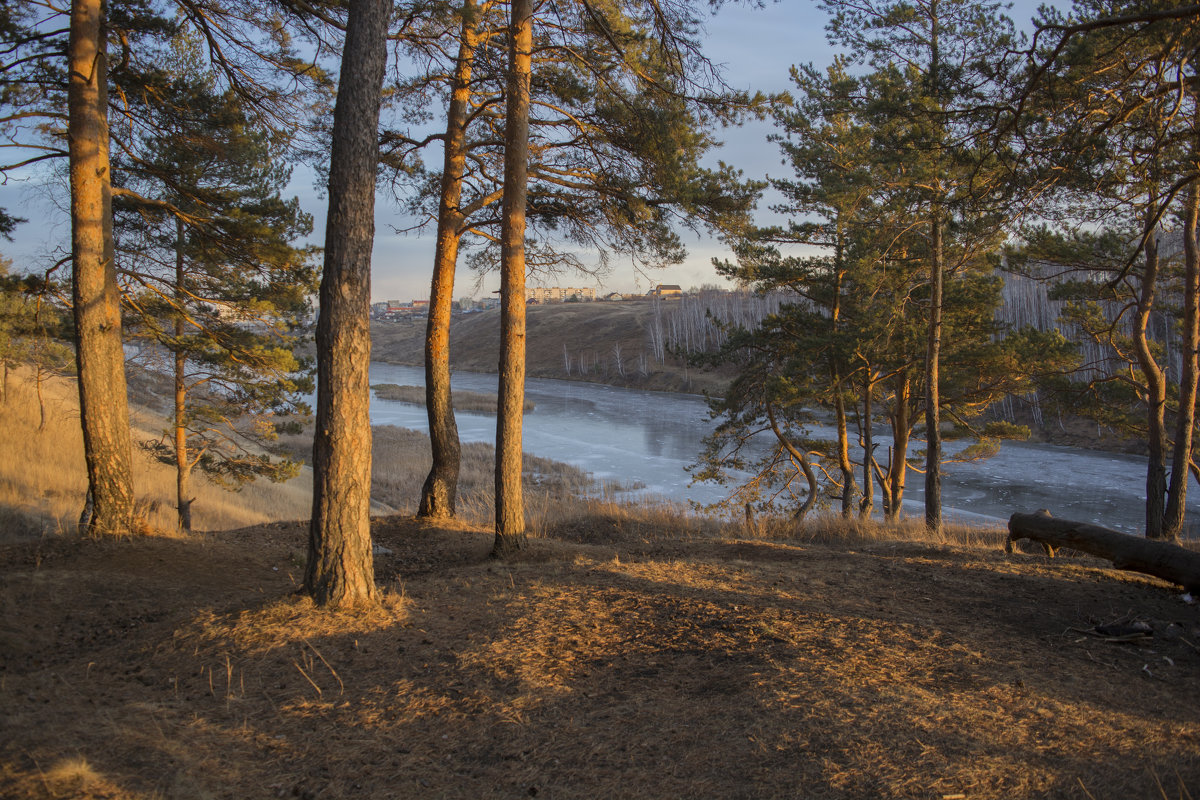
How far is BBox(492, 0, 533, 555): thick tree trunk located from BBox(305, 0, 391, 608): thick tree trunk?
2.37 meters

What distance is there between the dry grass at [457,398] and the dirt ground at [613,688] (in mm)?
34577

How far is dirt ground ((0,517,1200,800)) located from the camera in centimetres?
260

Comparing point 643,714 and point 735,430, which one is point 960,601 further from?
point 735,430

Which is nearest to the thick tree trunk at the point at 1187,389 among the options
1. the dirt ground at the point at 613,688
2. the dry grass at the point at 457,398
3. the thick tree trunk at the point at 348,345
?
the dirt ground at the point at 613,688

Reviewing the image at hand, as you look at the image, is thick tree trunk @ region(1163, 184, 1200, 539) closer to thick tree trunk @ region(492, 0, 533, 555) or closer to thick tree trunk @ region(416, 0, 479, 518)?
thick tree trunk @ region(492, 0, 533, 555)

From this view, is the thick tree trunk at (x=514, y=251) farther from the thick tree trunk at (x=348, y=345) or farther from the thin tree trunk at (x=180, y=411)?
the thin tree trunk at (x=180, y=411)

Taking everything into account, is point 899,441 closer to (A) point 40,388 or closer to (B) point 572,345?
(A) point 40,388

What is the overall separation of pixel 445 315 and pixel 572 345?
70.0 m

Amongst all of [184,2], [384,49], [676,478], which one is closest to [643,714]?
[384,49]

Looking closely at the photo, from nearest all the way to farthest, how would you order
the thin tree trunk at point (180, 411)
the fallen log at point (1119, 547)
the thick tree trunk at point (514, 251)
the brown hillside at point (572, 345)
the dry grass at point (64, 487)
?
the fallen log at point (1119, 547) < the thick tree trunk at point (514, 251) < the dry grass at point (64, 487) < the thin tree trunk at point (180, 411) < the brown hillside at point (572, 345)

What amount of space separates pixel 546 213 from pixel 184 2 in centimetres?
450

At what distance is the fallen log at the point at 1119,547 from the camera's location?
492 cm

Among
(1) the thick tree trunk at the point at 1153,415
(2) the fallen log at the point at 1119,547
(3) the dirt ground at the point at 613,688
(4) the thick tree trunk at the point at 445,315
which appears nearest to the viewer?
(3) the dirt ground at the point at 613,688

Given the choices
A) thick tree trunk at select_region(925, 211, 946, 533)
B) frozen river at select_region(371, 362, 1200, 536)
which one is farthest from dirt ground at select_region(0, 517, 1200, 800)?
frozen river at select_region(371, 362, 1200, 536)
